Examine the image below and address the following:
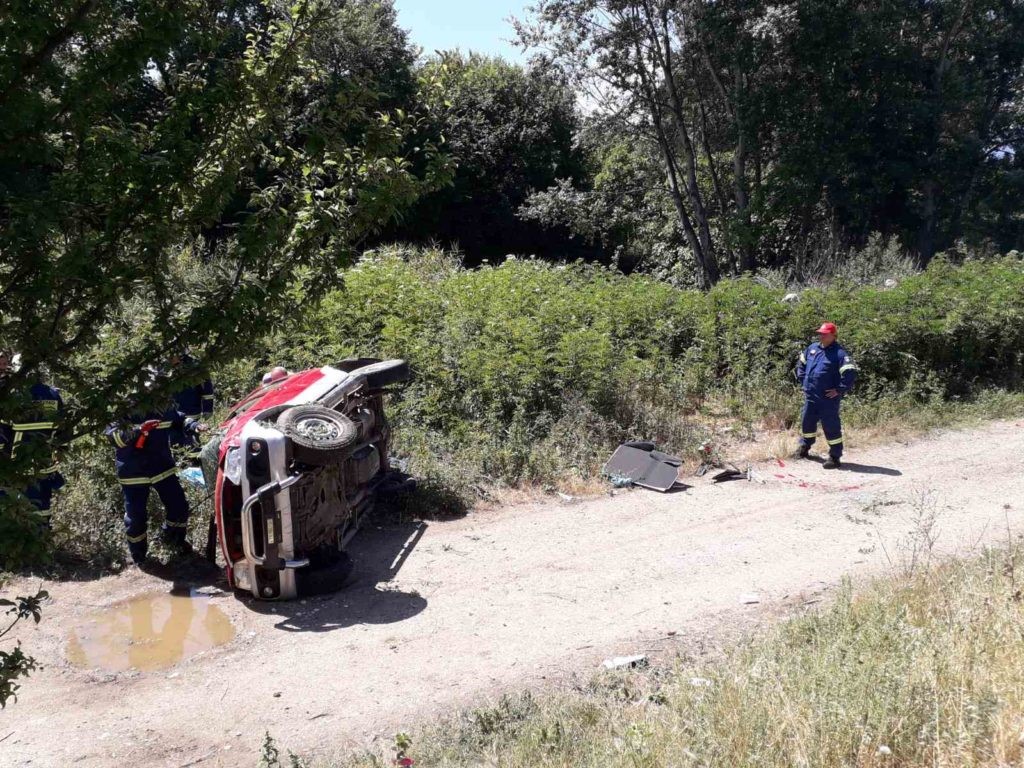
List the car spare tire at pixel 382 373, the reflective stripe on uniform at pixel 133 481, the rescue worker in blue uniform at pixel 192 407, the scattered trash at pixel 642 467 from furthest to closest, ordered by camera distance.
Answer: the scattered trash at pixel 642 467, the rescue worker in blue uniform at pixel 192 407, the car spare tire at pixel 382 373, the reflective stripe on uniform at pixel 133 481

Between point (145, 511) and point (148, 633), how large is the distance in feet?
4.62

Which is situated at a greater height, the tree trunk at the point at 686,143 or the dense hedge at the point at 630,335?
the tree trunk at the point at 686,143

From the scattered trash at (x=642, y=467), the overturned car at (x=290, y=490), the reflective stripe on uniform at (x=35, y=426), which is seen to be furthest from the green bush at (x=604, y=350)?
the reflective stripe on uniform at (x=35, y=426)

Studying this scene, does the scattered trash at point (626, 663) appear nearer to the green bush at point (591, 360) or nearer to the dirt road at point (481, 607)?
the dirt road at point (481, 607)

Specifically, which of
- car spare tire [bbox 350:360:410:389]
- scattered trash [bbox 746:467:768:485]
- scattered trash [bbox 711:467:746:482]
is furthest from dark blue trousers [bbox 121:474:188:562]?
scattered trash [bbox 746:467:768:485]

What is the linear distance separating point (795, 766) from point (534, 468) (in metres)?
6.59

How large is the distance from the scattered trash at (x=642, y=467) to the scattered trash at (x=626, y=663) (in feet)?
13.3

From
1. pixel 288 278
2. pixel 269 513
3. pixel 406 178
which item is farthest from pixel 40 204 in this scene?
pixel 269 513

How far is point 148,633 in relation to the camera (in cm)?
674

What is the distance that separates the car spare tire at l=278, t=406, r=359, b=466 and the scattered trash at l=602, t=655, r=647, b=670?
259 centimetres

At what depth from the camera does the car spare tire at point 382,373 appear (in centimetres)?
830

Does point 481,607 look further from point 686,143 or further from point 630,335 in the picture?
point 686,143

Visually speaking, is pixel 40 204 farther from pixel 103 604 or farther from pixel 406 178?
pixel 103 604

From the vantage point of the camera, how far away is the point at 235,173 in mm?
3611
